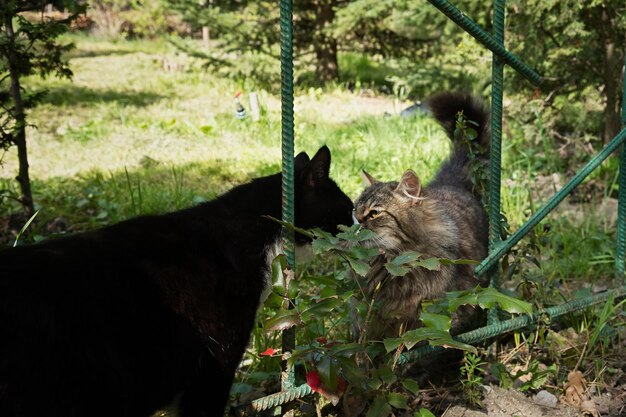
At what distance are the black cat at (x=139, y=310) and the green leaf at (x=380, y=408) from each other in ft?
1.49

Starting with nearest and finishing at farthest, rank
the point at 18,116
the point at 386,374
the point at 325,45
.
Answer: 1. the point at 386,374
2. the point at 18,116
3. the point at 325,45

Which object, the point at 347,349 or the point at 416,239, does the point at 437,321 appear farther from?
the point at 416,239

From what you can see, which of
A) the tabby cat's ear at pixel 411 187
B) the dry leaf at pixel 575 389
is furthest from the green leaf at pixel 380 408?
the tabby cat's ear at pixel 411 187

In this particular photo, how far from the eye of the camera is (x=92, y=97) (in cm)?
812

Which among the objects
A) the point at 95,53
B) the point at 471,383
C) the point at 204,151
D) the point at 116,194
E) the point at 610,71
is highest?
the point at 610,71

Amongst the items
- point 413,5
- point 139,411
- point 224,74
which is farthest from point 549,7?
point 224,74

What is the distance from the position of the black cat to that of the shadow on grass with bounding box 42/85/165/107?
603 centimetres

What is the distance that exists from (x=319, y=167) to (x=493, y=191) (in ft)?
2.21

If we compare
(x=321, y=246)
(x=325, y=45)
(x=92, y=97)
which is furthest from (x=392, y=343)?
(x=325, y=45)

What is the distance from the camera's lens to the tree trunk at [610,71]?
512cm

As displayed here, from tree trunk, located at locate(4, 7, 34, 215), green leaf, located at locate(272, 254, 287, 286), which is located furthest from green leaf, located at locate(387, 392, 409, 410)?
tree trunk, located at locate(4, 7, 34, 215)

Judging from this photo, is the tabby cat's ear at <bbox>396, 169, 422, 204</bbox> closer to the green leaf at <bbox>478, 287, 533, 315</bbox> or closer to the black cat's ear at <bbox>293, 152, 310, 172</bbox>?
the black cat's ear at <bbox>293, 152, 310, 172</bbox>

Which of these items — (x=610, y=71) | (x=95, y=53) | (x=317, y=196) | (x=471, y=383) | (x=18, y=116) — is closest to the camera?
(x=471, y=383)

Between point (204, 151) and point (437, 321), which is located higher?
point (437, 321)
